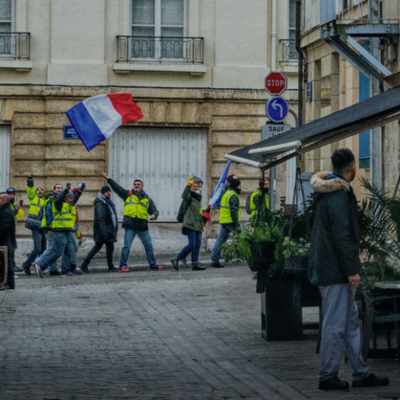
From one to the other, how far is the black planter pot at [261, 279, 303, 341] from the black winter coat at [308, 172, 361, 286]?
7.63ft

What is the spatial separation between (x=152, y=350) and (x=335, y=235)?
113 inches

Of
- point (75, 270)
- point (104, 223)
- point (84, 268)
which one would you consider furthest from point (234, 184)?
point (75, 270)

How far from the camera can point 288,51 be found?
24.0 meters

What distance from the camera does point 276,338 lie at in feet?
32.7

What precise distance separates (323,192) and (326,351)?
1.20m

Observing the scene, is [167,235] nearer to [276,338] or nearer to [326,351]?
[276,338]

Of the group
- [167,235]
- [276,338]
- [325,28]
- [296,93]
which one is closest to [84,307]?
[276,338]

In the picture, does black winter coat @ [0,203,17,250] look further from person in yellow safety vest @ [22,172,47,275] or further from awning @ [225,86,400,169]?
awning @ [225,86,400,169]

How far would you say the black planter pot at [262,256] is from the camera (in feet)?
32.1

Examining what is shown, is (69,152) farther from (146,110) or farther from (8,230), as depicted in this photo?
(8,230)

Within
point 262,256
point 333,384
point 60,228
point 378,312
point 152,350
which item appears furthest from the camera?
point 60,228

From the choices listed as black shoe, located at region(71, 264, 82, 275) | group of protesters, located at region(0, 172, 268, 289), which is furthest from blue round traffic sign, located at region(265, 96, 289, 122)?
black shoe, located at region(71, 264, 82, 275)

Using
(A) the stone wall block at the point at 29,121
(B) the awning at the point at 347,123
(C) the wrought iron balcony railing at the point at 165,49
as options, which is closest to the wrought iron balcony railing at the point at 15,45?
(A) the stone wall block at the point at 29,121

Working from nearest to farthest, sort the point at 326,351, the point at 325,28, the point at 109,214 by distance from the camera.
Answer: the point at 326,351 → the point at 325,28 → the point at 109,214
